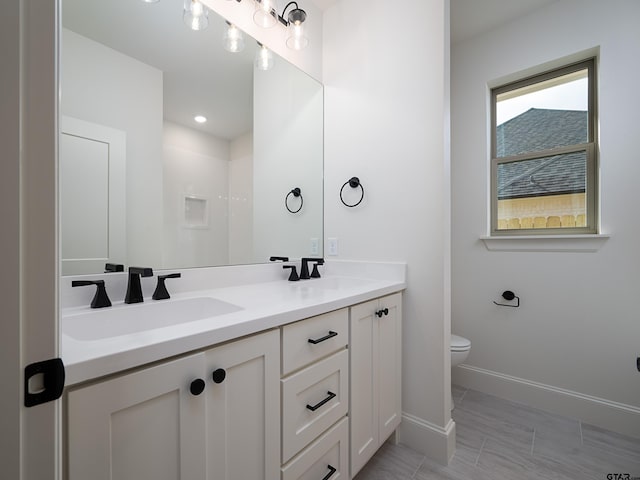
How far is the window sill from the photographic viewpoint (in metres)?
1.73

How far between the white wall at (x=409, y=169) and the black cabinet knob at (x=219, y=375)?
1133 mm

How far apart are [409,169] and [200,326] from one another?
4.30 feet

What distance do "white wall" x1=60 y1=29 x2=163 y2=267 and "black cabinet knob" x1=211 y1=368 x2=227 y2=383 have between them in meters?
0.69

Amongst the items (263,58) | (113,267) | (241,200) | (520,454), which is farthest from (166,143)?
(520,454)

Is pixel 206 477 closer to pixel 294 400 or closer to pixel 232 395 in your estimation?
pixel 232 395

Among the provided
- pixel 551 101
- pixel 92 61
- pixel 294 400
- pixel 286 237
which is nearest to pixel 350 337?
pixel 294 400

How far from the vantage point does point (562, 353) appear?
6.03ft

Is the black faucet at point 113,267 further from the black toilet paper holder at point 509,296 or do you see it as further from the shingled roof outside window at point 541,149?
the shingled roof outside window at point 541,149

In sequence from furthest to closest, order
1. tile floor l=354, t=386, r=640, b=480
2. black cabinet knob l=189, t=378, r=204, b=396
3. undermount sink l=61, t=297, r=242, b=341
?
tile floor l=354, t=386, r=640, b=480, undermount sink l=61, t=297, r=242, b=341, black cabinet knob l=189, t=378, r=204, b=396

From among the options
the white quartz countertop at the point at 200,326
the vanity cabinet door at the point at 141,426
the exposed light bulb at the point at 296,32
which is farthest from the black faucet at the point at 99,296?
the exposed light bulb at the point at 296,32

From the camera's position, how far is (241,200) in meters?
1.51

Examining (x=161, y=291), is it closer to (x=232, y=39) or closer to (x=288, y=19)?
(x=232, y=39)

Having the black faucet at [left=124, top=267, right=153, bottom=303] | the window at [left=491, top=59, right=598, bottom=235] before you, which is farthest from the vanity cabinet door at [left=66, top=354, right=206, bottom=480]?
the window at [left=491, top=59, right=598, bottom=235]

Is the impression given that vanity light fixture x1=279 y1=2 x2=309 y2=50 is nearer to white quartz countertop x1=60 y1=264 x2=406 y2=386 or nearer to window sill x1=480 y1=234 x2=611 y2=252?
white quartz countertop x1=60 y1=264 x2=406 y2=386
